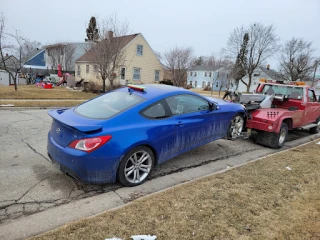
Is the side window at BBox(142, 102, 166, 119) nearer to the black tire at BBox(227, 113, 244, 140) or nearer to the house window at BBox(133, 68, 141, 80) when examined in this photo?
the black tire at BBox(227, 113, 244, 140)

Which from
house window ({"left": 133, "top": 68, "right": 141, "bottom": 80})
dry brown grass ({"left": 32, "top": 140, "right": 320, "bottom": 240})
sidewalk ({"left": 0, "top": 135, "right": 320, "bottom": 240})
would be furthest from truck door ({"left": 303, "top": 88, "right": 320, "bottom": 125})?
house window ({"left": 133, "top": 68, "right": 141, "bottom": 80})

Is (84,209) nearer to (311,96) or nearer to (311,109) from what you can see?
Answer: (311,109)

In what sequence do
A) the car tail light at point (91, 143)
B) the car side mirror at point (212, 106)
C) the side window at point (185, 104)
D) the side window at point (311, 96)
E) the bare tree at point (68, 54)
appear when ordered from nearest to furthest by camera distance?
the car tail light at point (91, 143) < the side window at point (185, 104) < the car side mirror at point (212, 106) < the side window at point (311, 96) < the bare tree at point (68, 54)

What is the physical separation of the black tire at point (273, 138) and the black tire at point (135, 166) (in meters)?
3.84

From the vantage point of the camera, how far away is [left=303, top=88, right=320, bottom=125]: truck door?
741 cm

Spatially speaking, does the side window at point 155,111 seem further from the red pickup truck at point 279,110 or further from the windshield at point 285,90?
the windshield at point 285,90

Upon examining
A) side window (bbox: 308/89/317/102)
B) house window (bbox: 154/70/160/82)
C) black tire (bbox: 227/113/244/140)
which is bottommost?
black tire (bbox: 227/113/244/140)

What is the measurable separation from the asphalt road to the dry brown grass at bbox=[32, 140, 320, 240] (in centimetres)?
78

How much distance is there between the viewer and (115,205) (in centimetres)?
328

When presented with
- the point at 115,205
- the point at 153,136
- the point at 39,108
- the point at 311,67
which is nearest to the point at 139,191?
the point at 115,205

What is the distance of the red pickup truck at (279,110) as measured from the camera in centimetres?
620

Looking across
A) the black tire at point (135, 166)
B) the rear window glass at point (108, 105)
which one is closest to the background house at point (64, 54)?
the rear window glass at point (108, 105)

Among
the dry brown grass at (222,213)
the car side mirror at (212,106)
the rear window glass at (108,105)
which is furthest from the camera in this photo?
the car side mirror at (212,106)

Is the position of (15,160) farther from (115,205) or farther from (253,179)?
(253,179)
